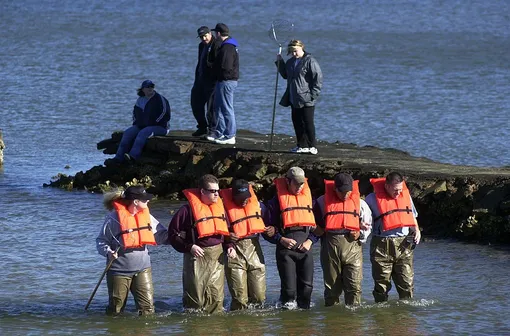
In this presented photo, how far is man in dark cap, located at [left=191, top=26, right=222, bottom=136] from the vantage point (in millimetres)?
21188

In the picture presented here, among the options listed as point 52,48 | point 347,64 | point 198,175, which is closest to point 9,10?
point 52,48

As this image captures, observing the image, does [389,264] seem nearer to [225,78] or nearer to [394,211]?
[394,211]

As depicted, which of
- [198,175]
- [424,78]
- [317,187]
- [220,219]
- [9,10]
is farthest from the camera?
[9,10]

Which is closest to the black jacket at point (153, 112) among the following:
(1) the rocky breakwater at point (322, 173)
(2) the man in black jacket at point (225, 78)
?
(1) the rocky breakwater at point (322, 173)

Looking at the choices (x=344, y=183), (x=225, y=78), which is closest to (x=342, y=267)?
(x=344, y=183)

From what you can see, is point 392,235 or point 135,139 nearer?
point 392,235

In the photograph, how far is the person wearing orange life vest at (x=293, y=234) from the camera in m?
14.5

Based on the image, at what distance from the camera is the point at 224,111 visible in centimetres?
2139

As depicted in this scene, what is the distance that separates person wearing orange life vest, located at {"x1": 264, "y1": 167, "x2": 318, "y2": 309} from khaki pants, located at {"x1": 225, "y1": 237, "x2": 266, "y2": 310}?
243mm

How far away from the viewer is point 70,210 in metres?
21.1

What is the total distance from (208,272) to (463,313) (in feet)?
10.1

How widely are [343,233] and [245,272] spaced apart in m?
1.19

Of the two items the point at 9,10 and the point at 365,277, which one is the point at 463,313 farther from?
the point at 9,10

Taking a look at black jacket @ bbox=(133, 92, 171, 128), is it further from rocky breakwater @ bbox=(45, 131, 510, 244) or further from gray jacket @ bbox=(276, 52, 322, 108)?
gray jacket @ bbox=(276, 52, 322, 108)
